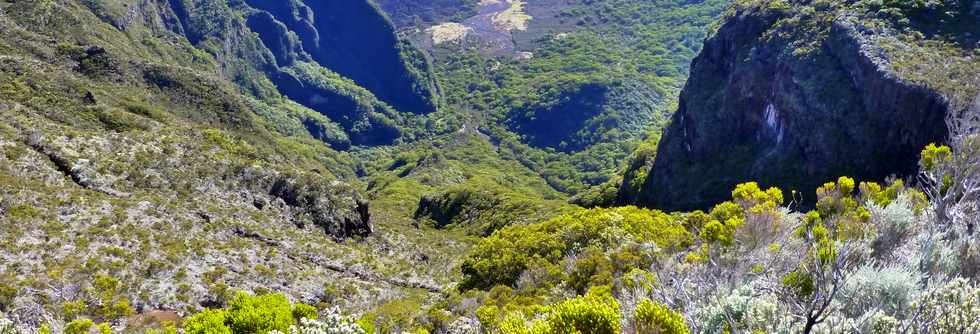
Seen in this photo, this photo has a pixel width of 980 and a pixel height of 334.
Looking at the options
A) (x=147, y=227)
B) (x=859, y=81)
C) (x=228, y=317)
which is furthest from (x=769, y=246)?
(x=859, y=81)

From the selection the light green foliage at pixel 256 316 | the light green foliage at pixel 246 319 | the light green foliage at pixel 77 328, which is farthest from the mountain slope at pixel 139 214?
the light green foliage at pixel 256 316

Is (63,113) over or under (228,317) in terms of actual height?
under

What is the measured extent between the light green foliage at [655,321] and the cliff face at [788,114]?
188 feet

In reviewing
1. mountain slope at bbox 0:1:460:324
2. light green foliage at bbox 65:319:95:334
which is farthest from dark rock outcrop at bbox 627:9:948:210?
light green foliage at bbox 65:319:95:334

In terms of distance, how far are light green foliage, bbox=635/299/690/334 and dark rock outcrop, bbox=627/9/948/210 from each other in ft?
187

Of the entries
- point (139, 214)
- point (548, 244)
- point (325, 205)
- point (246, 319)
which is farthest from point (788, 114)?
point (246, 319)

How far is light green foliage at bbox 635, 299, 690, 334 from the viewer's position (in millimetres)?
12922

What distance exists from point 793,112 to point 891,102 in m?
14.6

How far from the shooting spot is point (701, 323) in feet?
52.4

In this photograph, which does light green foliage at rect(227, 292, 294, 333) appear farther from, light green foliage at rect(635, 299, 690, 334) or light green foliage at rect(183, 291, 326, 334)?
light green foliage at rect(635, 299, 690, 334)

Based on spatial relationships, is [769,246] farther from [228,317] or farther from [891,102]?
[891,102]

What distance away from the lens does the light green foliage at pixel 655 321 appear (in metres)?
12.9

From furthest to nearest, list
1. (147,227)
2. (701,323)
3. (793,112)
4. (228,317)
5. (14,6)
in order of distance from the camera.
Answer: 1. (14,6)
2. (793,112)
3. (147,227)
4. (228,317)
5. (701,323)

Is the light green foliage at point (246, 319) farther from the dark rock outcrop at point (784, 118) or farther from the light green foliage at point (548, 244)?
the dark rock outcrop at point (784, 118)
